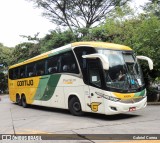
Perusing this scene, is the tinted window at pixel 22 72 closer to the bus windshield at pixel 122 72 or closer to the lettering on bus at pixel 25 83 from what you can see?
the lettering on bus at pixel 25 83

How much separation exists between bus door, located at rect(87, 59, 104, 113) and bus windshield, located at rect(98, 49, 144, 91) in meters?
0.38

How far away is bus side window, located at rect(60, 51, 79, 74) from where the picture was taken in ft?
46.3

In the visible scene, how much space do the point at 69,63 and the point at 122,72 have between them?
2943mm

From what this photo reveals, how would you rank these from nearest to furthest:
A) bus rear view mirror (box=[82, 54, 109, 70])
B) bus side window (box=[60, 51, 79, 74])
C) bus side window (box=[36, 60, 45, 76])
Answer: bus rear view mirror (box=[82, 54, 109, 70])
bus side window (box=[60, 51, 79, 74])
bus side window (box=[36, 60, 45, 76])

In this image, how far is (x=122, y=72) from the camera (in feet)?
41.5

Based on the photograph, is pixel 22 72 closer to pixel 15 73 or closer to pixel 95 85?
pixel 15 73

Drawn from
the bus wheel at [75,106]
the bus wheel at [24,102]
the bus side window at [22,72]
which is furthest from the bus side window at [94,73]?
the bus wheel at [24,102]

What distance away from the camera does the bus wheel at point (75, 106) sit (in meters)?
14.3

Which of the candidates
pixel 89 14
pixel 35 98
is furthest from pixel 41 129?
pixel 89 14

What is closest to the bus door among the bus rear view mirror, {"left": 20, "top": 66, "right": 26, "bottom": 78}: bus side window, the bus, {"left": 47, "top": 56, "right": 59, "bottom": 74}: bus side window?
the bus

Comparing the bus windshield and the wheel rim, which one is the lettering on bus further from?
the bus windshield

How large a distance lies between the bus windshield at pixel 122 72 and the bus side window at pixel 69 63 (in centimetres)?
170

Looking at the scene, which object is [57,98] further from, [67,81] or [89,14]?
[89,14]

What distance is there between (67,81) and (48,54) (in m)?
2.72
